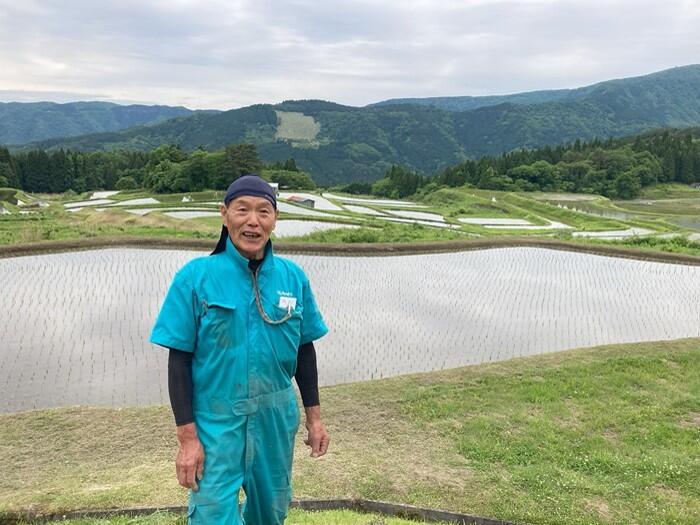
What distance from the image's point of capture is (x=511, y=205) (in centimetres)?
4622

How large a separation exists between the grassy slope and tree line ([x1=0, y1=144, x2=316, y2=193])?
153 feet

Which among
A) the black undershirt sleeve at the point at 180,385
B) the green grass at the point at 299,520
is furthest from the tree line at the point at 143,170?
the black undershirt sleeve at the point at 180,385

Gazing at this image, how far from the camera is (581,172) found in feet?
223

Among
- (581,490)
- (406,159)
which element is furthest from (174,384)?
(406,159)

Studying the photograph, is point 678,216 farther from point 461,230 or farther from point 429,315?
point 429,315

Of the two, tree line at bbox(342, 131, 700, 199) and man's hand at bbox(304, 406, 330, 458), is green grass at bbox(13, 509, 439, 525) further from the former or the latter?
tree line at bbox(342, 131, 700, 199)

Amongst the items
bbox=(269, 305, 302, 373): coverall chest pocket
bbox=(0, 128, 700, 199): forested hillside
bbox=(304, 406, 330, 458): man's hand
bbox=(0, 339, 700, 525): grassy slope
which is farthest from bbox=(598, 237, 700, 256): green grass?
bbox=(0, 128, 700, 199): forested hillside

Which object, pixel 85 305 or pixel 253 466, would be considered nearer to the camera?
pixel 253 466

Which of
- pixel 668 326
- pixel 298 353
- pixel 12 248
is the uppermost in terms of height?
pixel 298 353

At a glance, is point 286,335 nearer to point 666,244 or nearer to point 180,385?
point 180,385

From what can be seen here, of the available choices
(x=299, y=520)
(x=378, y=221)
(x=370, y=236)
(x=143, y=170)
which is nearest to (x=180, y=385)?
(x=299, y=520)

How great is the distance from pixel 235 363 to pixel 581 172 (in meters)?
73.2

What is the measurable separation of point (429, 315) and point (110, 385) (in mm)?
7057

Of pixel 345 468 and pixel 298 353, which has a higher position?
pixel 298 353
